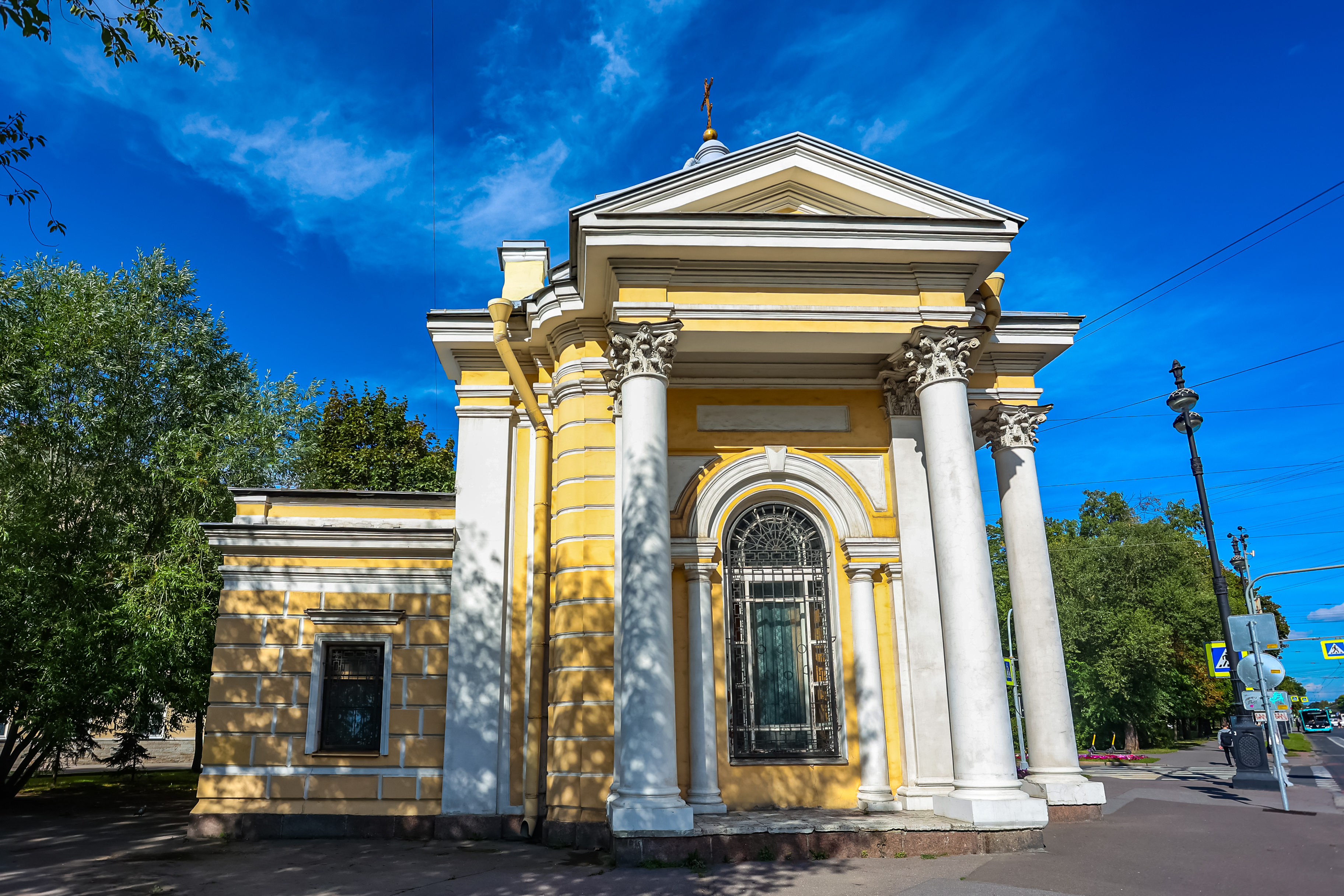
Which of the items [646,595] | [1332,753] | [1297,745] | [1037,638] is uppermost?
[646,595]

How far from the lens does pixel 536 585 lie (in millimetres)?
11438

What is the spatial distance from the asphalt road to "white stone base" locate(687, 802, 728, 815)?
15.2m

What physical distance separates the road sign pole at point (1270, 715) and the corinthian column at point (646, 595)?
9.35 metres

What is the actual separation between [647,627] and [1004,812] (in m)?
4.12

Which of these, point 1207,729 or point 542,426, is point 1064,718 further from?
point 1207,729

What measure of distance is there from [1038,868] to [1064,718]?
413cm

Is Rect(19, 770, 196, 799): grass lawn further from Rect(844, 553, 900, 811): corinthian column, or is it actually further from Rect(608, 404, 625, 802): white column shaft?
Rect(844, 553, 900, 811): corinthian column

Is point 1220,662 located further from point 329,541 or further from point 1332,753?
point 1332,753

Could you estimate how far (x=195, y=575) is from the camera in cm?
1455

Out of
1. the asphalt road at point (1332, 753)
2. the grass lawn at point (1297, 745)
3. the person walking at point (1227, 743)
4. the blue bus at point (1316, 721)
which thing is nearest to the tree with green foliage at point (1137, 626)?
the grass lawn at point (1297, 745)

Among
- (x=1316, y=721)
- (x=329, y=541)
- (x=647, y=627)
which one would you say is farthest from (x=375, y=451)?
(x=1316, y=721)

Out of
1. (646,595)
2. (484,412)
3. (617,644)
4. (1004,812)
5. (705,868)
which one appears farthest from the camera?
(484,412)

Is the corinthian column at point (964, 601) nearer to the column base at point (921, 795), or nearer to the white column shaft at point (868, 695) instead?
the column base at point (921, 795)

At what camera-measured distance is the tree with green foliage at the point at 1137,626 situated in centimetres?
3039
